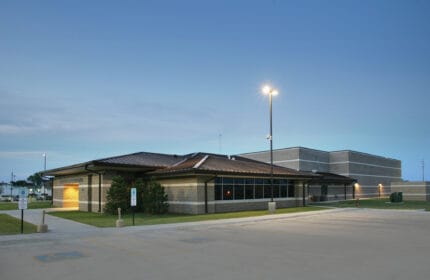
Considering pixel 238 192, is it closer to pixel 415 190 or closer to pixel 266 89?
pixel 266 89

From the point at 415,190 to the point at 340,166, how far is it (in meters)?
12.2

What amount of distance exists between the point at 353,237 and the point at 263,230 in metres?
4.25

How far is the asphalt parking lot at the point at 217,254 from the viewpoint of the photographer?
866 centimetres

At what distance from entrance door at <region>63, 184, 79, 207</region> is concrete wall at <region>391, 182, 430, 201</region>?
158ft

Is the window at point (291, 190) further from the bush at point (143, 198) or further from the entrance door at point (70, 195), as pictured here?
the entrance door at point (70, 195)

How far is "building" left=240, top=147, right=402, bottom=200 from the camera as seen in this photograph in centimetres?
5772

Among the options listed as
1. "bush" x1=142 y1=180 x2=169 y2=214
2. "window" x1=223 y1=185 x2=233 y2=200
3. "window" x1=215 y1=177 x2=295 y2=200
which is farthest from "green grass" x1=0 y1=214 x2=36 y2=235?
"window" x1=223 y1=185 x2=233 y2=200

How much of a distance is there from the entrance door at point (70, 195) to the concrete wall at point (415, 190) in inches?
1895

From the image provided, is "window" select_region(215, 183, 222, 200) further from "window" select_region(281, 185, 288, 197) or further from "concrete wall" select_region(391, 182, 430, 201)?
"concrete wall" select_region(391, 182, 430, 201)

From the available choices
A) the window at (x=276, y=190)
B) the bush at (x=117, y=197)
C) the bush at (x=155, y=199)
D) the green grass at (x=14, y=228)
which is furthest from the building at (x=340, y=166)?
the green grass at (x=14, y=228)

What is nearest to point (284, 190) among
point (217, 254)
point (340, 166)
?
point (217, 254)

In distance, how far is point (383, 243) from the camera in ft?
43.9

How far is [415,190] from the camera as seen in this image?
57.7m

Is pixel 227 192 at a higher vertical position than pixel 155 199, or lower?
higher
